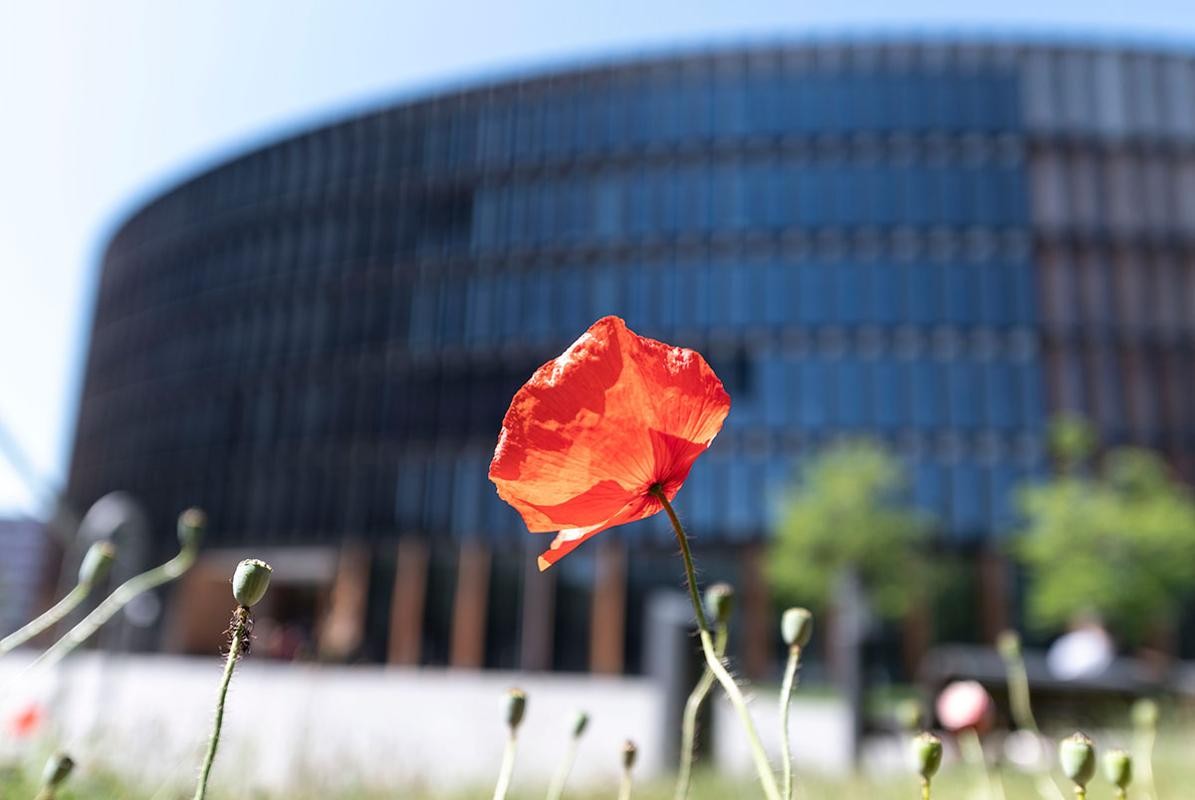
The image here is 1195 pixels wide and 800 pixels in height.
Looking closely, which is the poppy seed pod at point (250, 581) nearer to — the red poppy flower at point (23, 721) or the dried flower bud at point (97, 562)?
the dried flower bud at point (97, 562)

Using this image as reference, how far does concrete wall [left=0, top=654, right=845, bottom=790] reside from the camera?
9.56ft

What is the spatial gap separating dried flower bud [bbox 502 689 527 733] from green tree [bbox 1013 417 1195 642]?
23.6 metres

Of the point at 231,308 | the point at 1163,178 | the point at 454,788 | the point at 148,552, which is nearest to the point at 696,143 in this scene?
the point at 1163,178

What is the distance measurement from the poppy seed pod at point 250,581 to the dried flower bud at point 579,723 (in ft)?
1.98

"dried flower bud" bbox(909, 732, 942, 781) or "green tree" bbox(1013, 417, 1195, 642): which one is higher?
"green tree" bbox(1013, 417, 1195, 642)

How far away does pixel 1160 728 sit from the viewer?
853 cm

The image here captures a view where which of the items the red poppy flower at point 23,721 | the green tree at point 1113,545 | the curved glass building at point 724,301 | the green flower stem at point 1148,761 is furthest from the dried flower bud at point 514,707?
the curved glass building at point 724,301

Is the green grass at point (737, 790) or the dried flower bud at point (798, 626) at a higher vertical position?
the dried flower bud at point (798, 626)

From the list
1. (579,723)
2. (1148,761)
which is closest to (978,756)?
(1148,761)

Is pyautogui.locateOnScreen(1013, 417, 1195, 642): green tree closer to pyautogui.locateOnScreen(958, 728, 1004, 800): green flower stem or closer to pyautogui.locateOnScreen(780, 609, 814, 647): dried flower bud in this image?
pyautogui.locateOnScreen(958, 728, 1004, 800): green flower stem

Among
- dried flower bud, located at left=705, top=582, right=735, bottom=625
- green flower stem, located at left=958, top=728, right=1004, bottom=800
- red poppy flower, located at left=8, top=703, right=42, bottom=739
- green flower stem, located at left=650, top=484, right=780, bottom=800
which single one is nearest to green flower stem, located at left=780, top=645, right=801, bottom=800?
green flower stem, located at left=650, top=484, right=780, bottom=800

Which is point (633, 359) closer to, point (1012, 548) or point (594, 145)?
point (1012, 548)

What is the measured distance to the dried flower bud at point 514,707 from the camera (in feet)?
3.37

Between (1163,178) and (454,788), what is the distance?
31971 millimetres
